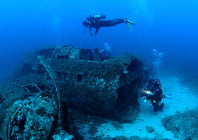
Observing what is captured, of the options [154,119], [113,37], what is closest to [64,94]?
[154,119]

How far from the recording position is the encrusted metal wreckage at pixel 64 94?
138 inches

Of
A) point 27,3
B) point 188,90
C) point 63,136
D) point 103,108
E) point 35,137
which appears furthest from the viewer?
point 27,3

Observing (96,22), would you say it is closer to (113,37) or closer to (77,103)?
(77,103)

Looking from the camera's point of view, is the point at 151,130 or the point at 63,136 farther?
the point at 151,130

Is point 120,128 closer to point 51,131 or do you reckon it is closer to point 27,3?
point 51,131

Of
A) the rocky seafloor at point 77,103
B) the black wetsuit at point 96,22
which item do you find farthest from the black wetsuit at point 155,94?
the black wetsuit at point 96,22

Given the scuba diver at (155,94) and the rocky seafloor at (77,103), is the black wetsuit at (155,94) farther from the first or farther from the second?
the rocky seafloor at (77,103)

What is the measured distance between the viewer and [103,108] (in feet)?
18.7

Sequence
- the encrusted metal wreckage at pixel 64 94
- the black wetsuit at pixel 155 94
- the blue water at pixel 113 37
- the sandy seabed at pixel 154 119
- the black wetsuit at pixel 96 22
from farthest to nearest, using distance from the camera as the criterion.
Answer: the blue water at pixel 113 37 → the black wetsuit at pixel 96 22 → the black wetsuit at pixel 155 94 → the sandy seabed at pixel 154 119 → the encrusted metal wreckage at pixel 64 94

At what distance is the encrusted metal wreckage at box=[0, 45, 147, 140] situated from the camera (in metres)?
3.51

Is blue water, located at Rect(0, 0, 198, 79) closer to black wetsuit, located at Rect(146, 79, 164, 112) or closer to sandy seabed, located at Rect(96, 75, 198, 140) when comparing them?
sandy seabed, located at Rect(96, 75, 198, 140)

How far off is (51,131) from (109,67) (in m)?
2.73

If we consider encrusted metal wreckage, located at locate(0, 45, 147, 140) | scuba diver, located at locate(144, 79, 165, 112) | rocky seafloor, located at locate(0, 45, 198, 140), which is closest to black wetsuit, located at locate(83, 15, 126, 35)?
encrusted metal wreckage, located at locate(0, 45, 147, 140)

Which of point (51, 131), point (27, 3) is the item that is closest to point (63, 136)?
point (51, 131)
